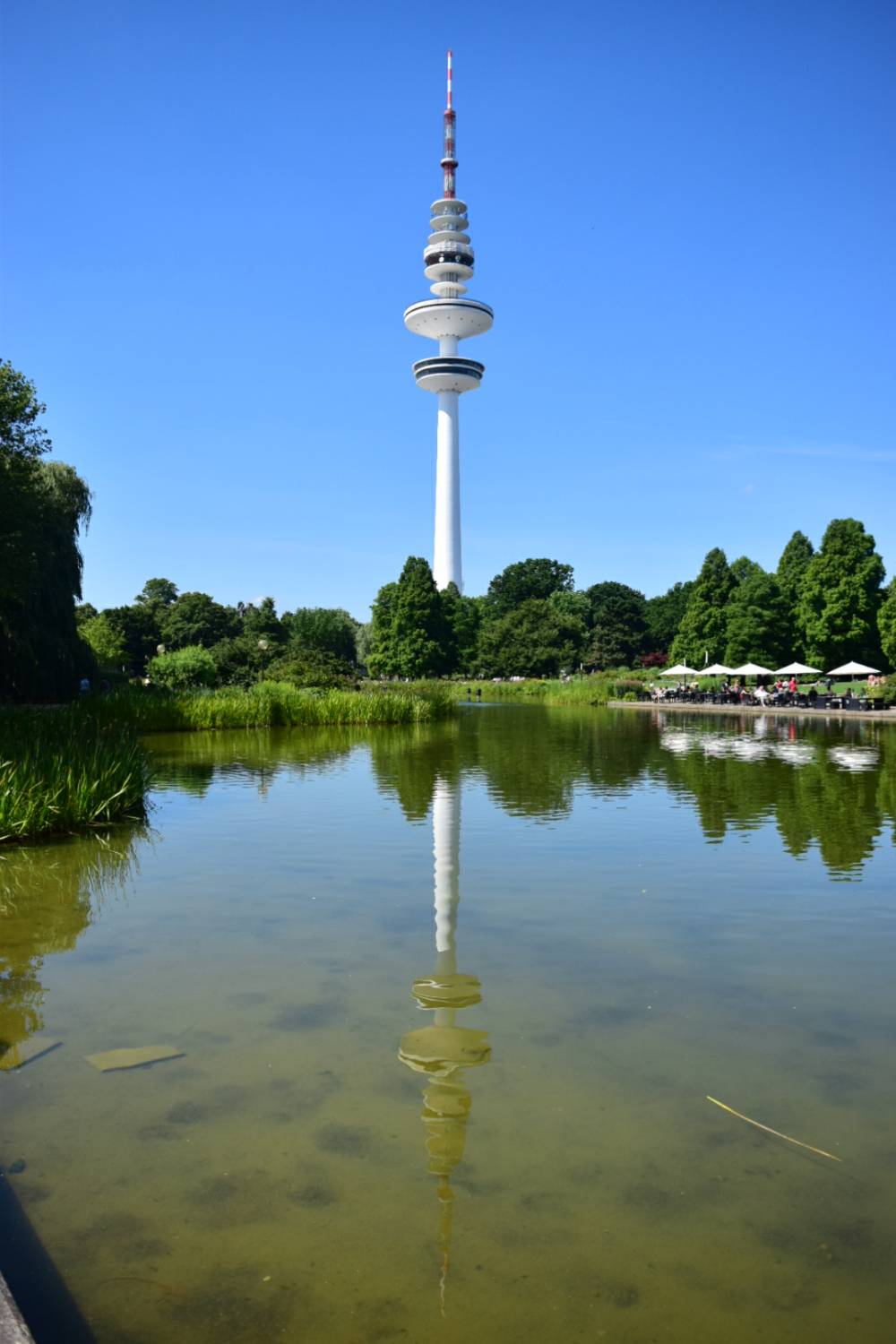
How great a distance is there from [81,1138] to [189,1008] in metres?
1.82

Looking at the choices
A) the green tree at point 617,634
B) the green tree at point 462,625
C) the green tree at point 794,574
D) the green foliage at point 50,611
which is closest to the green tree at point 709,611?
the green tree at point 794,574

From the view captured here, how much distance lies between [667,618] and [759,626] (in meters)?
44.1

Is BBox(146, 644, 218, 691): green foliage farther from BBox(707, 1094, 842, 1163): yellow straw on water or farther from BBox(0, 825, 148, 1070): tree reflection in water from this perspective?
BBox(707, 1094, 842, 1163): yellow straw on water

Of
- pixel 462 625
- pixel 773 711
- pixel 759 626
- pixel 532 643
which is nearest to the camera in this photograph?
pixel 773 711

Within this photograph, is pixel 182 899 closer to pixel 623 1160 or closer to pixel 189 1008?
pixel 189 1008

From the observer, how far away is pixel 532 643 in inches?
3435

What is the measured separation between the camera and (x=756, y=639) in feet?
205

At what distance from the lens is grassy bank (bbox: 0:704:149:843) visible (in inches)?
492

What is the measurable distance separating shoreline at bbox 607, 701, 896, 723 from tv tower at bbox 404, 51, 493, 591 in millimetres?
60954

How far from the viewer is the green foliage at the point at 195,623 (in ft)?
316

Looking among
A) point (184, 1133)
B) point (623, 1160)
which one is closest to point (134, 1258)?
point (184, 1133)

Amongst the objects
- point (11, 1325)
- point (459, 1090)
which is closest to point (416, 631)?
point (459, 1090)

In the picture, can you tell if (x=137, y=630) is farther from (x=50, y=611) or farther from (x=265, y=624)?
(x=50, y=611)

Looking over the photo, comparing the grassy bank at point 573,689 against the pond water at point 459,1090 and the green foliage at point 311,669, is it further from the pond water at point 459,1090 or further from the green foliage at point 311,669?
the pond water at point 459,1090
